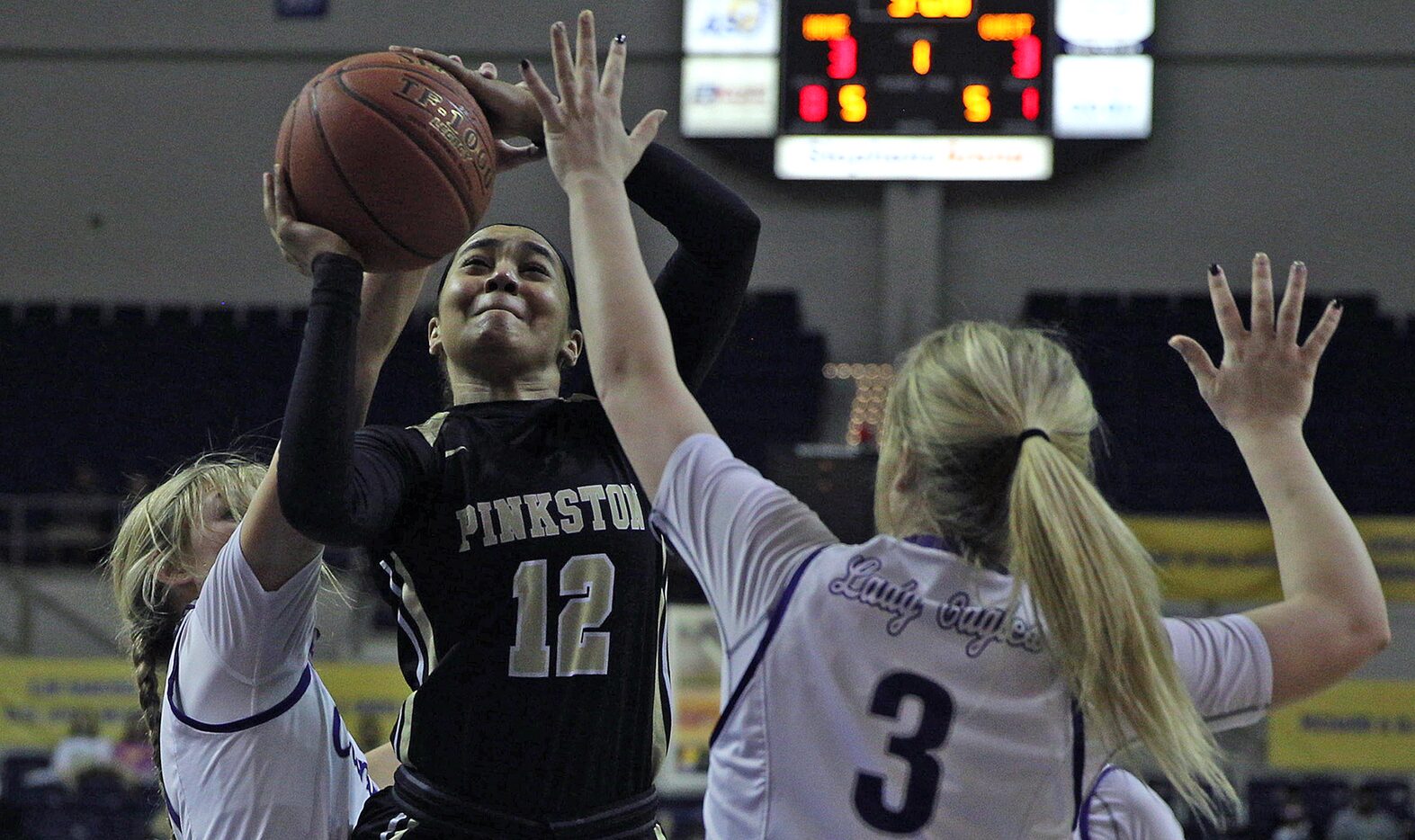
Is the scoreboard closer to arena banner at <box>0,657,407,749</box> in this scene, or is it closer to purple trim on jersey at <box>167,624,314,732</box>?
arena banner at <box>0,657,407,749</box>

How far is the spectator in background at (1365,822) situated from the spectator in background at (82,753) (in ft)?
20.7

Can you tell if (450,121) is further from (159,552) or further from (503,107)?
(159,552)

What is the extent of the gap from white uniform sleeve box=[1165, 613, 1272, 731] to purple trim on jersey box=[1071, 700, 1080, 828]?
0.10 metres

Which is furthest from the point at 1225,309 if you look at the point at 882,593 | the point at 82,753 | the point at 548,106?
the point at 82,753

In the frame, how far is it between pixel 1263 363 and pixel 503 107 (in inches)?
42.3

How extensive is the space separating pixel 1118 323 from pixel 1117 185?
1158 mm

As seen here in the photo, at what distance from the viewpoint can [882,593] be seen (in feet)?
4.67

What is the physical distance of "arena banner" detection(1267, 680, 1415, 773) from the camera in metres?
7.72

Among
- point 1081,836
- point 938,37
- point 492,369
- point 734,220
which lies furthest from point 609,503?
point 938,37

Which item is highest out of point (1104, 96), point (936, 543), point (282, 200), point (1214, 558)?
point (1104, 96)

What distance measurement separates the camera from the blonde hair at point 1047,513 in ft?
4.42

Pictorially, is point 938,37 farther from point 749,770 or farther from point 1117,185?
point 749,770

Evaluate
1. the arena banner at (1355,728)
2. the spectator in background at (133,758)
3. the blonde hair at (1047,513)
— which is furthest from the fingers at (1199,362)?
the spectator in background at (133,758)

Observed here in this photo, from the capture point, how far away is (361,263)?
6.39 feet
